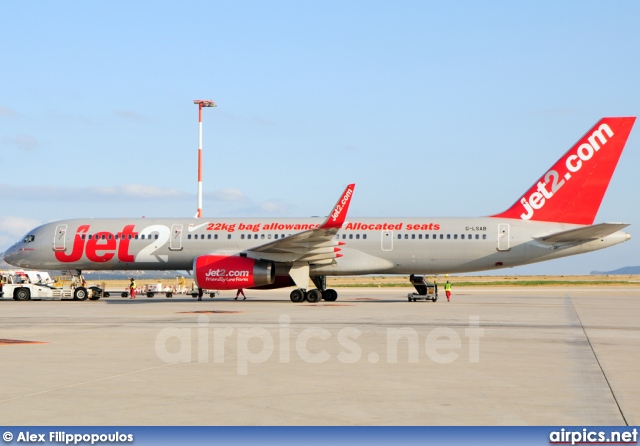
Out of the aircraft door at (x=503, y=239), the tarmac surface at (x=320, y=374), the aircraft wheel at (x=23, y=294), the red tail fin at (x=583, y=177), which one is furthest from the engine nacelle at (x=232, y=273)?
the red tail fin at (x=583, y=177)

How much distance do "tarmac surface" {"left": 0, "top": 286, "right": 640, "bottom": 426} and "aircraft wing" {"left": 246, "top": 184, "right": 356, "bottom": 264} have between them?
464 inches

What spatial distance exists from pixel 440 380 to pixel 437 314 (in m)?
15.9

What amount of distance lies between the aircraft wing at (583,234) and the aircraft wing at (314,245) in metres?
9.75

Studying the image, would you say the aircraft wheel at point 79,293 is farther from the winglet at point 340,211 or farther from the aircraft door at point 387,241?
the aircraft door at point 387,241

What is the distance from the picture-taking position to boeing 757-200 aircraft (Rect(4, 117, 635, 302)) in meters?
35.8

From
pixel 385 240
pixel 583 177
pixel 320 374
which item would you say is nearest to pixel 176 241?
pixel 385 240

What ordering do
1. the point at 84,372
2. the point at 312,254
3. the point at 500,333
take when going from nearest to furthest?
the point at 84,372 → the point at 500,333 → the point at 312,254

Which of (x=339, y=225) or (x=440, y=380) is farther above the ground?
(x=339, y=225)

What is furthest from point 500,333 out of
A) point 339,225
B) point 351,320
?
point 339,225

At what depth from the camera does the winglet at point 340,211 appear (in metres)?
33.9

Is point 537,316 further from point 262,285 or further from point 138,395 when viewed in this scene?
point 138,395

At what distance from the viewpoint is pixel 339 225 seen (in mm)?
33969

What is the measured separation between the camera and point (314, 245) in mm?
35781

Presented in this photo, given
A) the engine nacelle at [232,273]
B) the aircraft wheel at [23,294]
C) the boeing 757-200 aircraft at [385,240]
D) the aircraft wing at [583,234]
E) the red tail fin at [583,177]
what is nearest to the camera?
the aircraft wing at [583,234]
